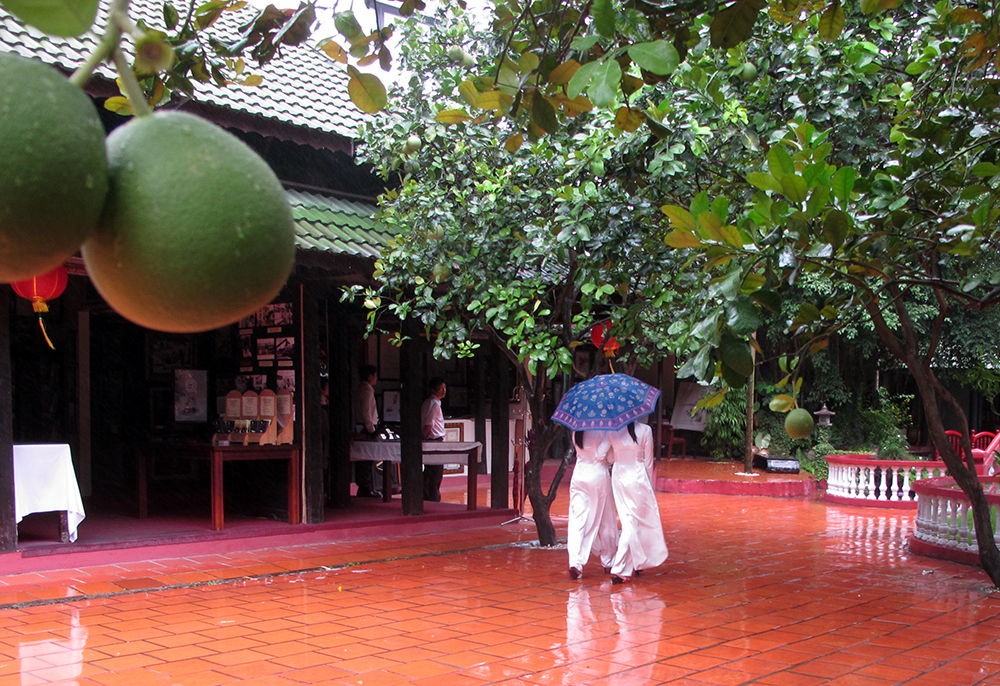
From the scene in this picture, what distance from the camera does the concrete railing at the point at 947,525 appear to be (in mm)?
8305

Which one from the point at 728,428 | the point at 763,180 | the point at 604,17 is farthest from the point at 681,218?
the point at 728,428

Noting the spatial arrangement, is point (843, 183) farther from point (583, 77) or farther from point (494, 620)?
point (494, 620)

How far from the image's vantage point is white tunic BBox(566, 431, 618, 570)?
7.41 metres

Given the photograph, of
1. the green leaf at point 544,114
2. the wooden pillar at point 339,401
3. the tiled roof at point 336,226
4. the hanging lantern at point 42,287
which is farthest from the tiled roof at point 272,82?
the green leaf at point 544,114

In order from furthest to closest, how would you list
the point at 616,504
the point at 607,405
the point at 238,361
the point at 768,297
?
the point at 238,361 < the point at 616,504 < the point at 607,405 < the point at 768,297

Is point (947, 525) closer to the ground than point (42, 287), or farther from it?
closer to the ground

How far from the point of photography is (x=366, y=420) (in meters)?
11.2

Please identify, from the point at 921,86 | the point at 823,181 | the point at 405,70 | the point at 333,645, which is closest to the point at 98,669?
the point at 333,645

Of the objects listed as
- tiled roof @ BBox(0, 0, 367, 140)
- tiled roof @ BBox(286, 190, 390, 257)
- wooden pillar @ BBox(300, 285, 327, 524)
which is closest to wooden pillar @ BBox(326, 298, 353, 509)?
wooden pillar @ BBox(300, 285, 327, 524)

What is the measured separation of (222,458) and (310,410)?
0.96m

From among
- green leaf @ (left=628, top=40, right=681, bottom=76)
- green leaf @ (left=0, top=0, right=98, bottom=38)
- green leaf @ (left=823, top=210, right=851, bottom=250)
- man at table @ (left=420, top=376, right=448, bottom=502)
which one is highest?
green leaf @ (left=628, top=40, right=681, bottom=76)

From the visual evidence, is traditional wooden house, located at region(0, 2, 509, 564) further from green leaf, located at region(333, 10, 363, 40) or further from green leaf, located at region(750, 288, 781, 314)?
green leaf, located at region(750, 288, 781, 314)

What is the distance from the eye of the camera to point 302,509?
8.93 meters

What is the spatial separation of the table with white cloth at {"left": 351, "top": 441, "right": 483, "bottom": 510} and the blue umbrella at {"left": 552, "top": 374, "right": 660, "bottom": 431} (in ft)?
10.5
